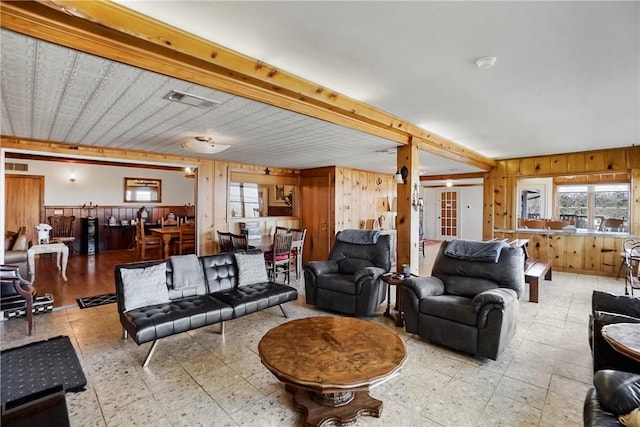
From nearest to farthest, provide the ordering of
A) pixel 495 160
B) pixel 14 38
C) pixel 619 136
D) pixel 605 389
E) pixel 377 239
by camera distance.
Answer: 1. pixel 605 389
2. pixel 14 38
3. pixel 377 239
4. pixel 619 136
5. pixel 495 160

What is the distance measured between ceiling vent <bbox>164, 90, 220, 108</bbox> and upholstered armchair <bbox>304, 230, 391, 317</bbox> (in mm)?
2380

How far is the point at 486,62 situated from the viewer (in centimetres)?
231

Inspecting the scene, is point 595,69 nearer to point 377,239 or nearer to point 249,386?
point 377,239

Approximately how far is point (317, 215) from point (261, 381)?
494 cm

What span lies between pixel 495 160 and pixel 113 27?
7.45 m

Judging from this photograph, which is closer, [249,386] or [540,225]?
[249,386]

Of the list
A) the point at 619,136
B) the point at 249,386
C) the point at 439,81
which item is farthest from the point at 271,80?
the point at 619,136

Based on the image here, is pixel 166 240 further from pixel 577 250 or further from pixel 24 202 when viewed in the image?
pixel 577 250

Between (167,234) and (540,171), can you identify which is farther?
(167,234)

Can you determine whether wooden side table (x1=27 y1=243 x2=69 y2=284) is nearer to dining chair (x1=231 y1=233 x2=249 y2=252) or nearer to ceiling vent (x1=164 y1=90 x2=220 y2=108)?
dining chair (x1=231 y1=233 x2=249 y2=252)

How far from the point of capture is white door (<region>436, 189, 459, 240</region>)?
11.5 m

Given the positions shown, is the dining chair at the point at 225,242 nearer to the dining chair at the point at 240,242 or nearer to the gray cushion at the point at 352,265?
the dining chair at the point at 240,242

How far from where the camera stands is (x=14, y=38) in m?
1.67

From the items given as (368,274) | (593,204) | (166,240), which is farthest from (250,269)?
(593,204)
